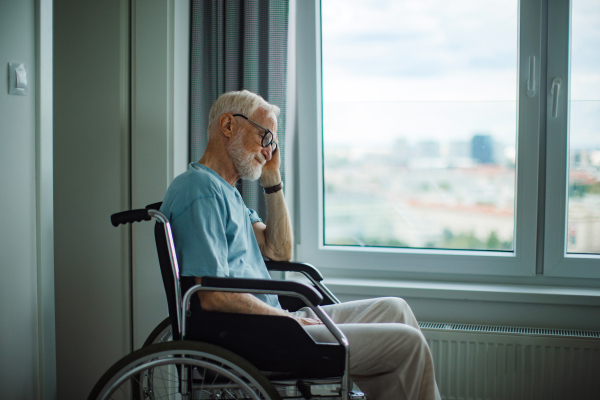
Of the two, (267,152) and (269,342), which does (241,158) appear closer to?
(267,152)

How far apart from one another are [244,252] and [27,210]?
0.63 m

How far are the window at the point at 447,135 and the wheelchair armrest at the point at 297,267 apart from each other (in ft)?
1.95

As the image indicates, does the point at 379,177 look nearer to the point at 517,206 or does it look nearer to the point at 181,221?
the point at 517,206

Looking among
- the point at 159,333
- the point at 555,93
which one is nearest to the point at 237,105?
the point at 159,333

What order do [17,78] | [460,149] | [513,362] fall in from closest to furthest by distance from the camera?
[17,78] < [513,362] < [460,149]

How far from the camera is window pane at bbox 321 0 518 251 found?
2025 mm

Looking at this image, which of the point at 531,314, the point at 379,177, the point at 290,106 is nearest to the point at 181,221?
the point at 290,106

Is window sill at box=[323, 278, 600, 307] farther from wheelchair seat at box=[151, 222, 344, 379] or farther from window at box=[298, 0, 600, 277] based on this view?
wheelchair seat at box=[151, 222, 344, 379]

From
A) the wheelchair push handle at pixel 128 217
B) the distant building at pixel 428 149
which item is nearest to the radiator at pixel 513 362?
the distant building at pixel 428 149

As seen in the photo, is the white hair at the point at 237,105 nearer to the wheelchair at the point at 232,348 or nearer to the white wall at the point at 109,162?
the white wall at the point at 109,162

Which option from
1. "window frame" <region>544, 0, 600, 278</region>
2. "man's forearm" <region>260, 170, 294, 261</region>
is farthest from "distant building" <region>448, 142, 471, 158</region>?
"man's forearm" <region>260, 170, 294, 261</region>

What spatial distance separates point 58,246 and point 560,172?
82.5 inches

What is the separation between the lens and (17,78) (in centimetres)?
126

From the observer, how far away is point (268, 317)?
1200mm
